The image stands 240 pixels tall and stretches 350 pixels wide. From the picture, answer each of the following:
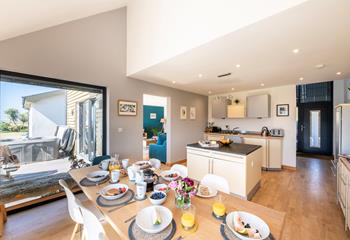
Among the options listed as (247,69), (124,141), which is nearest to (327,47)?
(247,69)

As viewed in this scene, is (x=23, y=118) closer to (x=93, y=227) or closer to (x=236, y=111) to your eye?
(x=93, y=227)

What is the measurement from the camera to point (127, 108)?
139 inches

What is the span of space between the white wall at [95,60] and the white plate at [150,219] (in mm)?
2502

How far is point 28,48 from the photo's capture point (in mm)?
2242

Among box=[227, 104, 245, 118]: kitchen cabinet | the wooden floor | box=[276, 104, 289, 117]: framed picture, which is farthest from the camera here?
box=[227, 104, 245, 118]: kitchen cabinet

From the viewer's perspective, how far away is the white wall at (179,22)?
64.4 inches

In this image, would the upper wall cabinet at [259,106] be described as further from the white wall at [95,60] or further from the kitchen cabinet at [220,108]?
the white wall at [95,60]

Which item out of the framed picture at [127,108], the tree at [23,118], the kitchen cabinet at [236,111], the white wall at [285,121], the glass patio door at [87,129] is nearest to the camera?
the tree at [23,118]

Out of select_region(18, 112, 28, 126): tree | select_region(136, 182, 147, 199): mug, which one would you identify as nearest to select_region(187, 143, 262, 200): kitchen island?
select_region(136, 182, 147, 199): mug

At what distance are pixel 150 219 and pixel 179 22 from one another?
2542mm

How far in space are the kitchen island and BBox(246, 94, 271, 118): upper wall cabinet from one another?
81.2 inches

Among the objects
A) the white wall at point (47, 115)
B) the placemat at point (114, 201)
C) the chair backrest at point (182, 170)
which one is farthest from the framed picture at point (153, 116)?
the placemat at point (114, 201)

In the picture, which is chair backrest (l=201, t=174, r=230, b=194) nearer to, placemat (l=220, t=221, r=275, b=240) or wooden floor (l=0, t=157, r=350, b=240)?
placemat (l=220, t=221, r=275, b=240)

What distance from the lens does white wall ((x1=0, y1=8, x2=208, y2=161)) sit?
2253 millimetres
